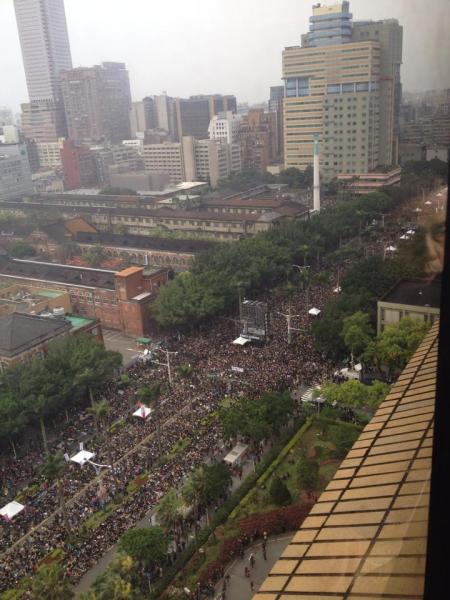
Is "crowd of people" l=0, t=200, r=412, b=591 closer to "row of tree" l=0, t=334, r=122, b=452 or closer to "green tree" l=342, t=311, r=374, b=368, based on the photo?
"row of tree" l=0, t=334, r=122, b=452

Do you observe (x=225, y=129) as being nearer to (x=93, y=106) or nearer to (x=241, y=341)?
(x=93, y=106)

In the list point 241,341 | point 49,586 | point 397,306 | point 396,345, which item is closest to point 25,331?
point 241,341

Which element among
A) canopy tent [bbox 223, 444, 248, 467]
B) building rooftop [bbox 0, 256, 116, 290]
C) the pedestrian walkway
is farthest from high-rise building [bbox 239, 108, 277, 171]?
the pedestrian walkway

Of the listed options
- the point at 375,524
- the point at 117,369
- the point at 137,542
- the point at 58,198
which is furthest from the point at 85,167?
the point at 375,524

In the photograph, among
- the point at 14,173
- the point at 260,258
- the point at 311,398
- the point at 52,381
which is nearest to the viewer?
the point at 311,398

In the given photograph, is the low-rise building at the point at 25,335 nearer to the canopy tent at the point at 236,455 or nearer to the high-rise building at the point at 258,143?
the canopy tent at the point at 236,455

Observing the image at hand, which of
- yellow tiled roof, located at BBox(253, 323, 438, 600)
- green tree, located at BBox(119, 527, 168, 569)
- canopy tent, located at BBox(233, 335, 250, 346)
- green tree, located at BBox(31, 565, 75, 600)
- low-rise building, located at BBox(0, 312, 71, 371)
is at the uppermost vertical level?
yellow tiled roof, located at BBox(253, 323, 438, 600)
